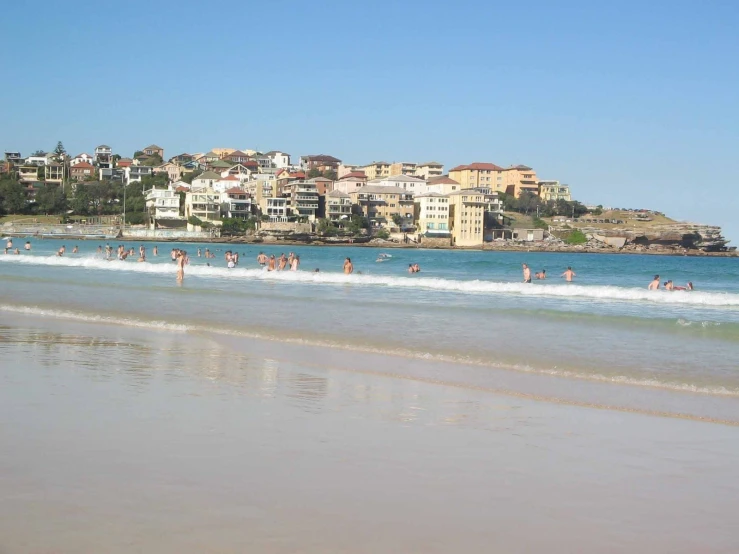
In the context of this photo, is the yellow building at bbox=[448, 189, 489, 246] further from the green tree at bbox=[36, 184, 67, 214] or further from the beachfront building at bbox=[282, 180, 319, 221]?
the green tree at bbox=[36, 184, 67, 214]

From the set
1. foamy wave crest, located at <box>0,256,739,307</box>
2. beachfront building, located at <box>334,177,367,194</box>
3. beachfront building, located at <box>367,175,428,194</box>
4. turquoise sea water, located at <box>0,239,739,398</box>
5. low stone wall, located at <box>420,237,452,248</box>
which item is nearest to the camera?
turquoise sea water, located at <box>0,239,739,398</box>

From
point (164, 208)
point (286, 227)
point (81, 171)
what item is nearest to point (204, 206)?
point (164, 208)

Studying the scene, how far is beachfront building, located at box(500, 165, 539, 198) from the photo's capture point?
162500mm

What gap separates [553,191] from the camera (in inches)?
6629

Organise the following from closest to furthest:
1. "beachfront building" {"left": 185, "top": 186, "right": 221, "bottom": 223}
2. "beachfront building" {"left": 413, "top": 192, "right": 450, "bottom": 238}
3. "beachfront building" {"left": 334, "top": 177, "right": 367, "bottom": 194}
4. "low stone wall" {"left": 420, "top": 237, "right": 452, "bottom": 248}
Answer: "low stone wall" {"left": 420, "top": 237, "right": 452, "bottom": 248}
"beachfront building" {"left": 185, "top": 186, "right": 221, "bottom": 223}
"beachfront building" {"left": 413, "top": 192, "right": 450, "bottom": 238}
"beachfront building" {"left": 334, "top": 177, "right": 367, "bottom": 194}

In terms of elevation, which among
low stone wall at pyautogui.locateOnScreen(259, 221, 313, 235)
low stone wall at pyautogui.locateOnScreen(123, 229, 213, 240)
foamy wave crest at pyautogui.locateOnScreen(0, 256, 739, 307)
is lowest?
foamy wave crest at pyautogui.locateOnScreen(0, 256, 739, 307)

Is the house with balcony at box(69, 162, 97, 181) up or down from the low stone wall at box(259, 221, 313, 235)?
up

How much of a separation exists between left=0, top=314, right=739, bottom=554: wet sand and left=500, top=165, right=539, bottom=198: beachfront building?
157 meters

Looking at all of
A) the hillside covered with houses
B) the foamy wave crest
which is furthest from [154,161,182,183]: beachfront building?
the foamy wave crest

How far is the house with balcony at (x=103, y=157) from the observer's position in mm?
160250

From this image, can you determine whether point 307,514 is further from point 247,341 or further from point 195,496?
point 247,341

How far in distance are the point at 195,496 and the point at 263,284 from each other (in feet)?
81.0

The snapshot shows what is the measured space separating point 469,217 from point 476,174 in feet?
102

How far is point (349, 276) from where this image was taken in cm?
3297
